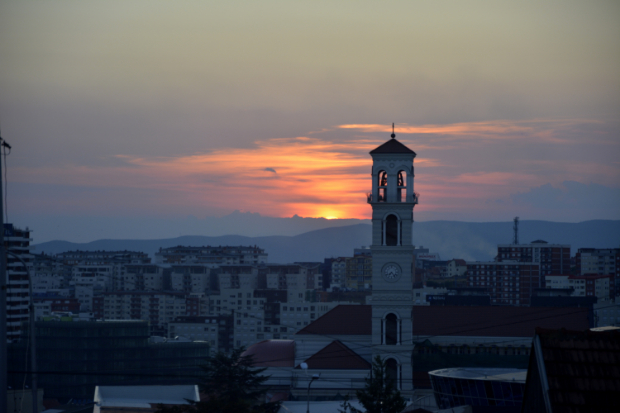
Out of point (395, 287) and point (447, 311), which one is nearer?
point (395, 287)

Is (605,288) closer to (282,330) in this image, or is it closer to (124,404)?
(282,330)

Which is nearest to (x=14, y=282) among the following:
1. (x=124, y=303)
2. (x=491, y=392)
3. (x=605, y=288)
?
(x=124, y=303)

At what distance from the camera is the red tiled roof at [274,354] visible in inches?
1972

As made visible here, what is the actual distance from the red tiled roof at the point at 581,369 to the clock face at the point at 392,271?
33.2 metres

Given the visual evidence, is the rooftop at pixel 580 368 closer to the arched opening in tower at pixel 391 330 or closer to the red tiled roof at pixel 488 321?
the arched opening in tower at pixel 391 330

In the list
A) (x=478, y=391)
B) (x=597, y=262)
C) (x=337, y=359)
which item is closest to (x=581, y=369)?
(x=478, y=391)

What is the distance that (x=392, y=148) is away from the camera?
44625 mm

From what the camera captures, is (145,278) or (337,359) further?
(145,278)

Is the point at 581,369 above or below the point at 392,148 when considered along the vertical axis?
below

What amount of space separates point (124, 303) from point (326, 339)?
102 m

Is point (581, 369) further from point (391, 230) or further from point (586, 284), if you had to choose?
point (586, 284)

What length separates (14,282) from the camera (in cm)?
10000

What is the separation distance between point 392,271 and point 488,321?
9.45 meters

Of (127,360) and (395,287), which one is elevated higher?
(395,287)
